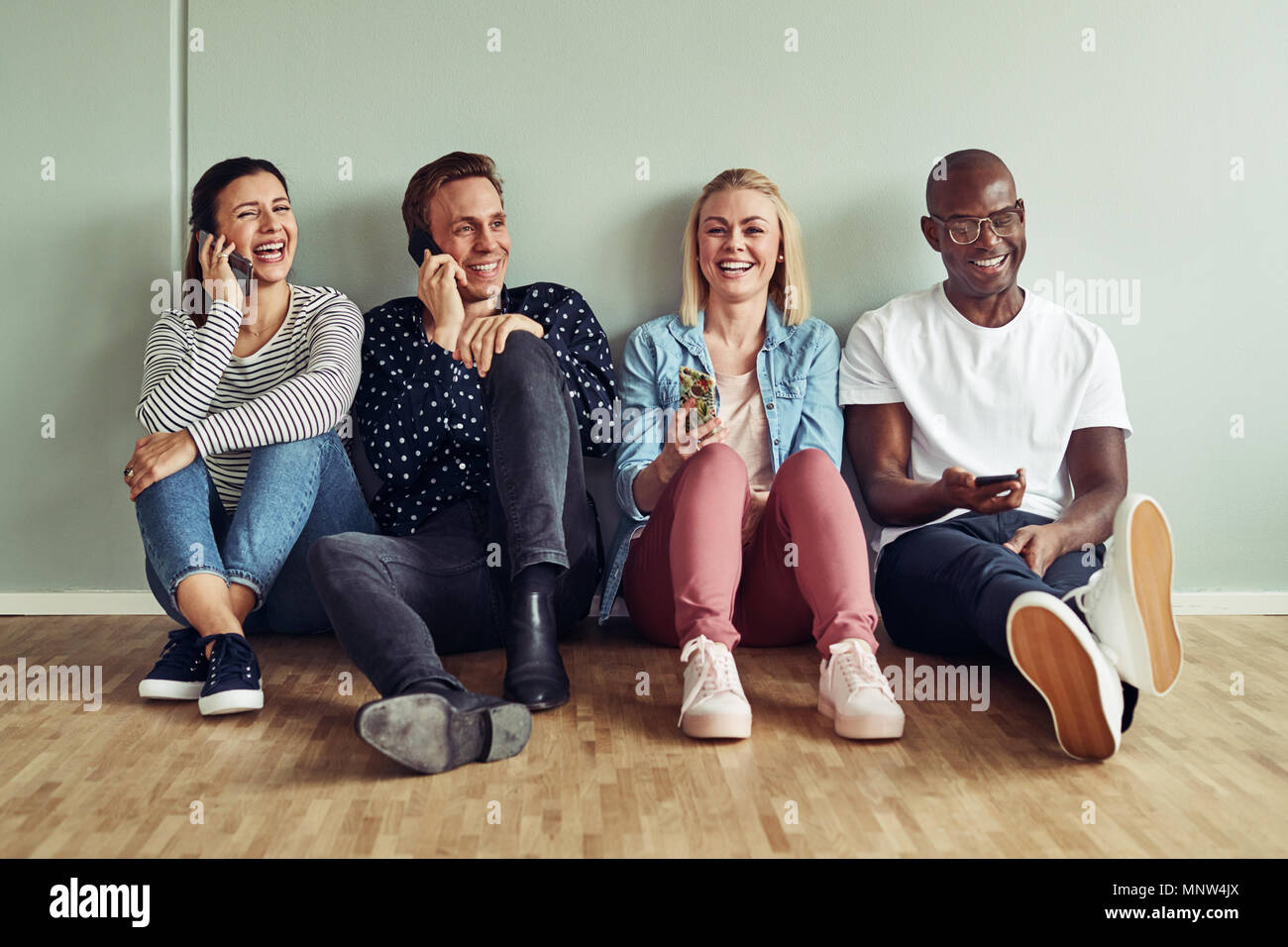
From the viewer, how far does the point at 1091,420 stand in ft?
7.84

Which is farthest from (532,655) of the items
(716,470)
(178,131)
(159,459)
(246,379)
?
(178,131)

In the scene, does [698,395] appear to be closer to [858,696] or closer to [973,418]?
[973,418]

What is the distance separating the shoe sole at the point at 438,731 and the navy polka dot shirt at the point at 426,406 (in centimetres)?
72

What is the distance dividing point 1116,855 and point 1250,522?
1.72m

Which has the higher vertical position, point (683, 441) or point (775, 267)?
point (775, 267)

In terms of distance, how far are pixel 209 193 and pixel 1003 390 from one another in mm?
1762

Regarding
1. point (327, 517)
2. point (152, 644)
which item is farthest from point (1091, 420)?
point (152, 644)

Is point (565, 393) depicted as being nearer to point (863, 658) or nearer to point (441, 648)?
point (441, 648)

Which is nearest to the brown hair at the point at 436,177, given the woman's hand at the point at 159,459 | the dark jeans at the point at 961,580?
the woman's hand at the point at 159,459

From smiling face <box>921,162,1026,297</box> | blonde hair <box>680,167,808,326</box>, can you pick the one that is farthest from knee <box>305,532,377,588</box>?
smiling face <box>921,162,1026,297</box>

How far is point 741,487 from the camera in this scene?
1.96m

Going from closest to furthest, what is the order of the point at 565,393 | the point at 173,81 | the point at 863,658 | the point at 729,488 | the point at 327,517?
Answer: the point at 863,658
the point at 729,488
the point at 565,393
the point at 327,517
the point at 173,81

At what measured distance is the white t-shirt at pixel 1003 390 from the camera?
2.40 m

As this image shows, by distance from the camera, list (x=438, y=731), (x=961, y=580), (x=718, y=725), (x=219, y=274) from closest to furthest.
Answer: (x=438, y=731) < (x=718, y=725) < (x=961, y=580) < (x=219, y=274)
